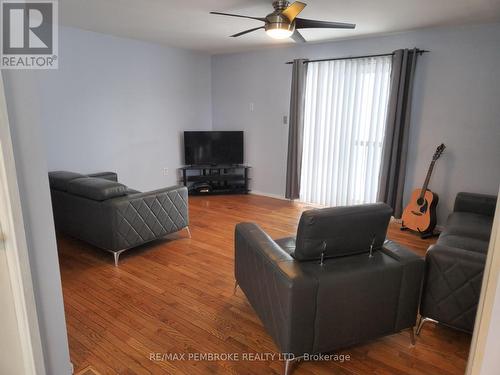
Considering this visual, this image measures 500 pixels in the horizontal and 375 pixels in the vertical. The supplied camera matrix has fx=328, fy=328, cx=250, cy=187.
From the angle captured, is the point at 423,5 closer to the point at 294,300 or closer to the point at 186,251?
the point at 294,300

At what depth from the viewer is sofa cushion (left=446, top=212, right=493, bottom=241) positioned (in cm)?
279

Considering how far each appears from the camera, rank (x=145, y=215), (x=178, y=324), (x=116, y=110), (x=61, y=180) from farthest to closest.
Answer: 1. (x=116, y=110)
2. (x=61, y=180)
3. (x=145, y=215)
4. (x=178, y=324)

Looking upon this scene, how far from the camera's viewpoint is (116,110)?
183 inches

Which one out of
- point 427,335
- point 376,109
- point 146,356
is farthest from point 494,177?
point 146,356

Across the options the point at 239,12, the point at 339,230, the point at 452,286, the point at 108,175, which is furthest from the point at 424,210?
the point at 108,175

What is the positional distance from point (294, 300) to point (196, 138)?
4.45m

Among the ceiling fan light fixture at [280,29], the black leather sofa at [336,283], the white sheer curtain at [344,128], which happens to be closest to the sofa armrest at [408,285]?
the black leather sofa at [336,283]

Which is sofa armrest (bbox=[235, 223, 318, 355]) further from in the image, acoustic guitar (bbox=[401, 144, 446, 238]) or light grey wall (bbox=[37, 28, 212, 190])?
light grey wall (bbox=[37, 28, 212, 190])

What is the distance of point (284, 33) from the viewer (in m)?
2.96

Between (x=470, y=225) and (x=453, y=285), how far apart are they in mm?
1306

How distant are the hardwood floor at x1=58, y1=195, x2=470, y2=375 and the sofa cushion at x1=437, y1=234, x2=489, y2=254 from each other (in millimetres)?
642

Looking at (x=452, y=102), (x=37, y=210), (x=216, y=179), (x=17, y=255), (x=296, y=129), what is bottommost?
(x=216, y=179)

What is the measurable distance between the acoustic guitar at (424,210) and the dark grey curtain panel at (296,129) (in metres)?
1.78

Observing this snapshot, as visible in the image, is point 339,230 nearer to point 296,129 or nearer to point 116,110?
point 296,129
